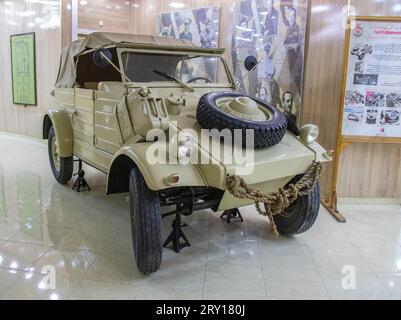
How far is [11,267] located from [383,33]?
4.01 meters

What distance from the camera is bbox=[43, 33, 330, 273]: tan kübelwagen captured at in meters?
2.54

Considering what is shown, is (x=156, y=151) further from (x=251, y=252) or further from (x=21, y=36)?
(x=21, y=36)

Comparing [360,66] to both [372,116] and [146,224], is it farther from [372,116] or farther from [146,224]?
[146,224]

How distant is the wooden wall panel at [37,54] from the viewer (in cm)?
681

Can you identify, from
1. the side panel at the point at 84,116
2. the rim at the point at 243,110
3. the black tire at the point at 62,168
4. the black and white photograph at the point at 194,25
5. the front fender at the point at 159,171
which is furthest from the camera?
the black and white photograph at the point at 194,25

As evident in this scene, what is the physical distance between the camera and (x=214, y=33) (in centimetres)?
543

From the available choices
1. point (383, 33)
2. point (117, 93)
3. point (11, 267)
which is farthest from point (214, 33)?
point (11, 267)

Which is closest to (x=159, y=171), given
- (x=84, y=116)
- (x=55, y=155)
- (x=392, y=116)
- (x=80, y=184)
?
(x=84, y=116)

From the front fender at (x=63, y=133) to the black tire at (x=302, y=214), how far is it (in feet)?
8.51

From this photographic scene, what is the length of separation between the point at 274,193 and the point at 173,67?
1.87 metres

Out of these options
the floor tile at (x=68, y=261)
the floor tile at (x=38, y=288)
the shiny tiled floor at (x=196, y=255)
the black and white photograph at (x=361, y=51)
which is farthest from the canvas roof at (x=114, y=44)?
the floor tile at (x=38, y=288)

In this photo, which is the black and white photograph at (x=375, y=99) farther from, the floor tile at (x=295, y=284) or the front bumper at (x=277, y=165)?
the floor tile at (x=295, y=284)

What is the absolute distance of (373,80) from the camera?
401 cm

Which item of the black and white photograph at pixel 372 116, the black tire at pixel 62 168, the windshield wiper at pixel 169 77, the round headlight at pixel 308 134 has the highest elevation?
the windshield wiper at pixel 169 77
